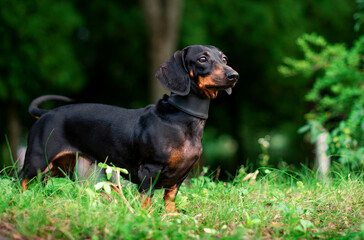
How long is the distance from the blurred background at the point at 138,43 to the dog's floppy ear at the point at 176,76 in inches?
195

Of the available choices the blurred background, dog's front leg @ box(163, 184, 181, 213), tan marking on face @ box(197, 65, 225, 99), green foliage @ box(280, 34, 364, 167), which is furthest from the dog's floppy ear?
the blurred background

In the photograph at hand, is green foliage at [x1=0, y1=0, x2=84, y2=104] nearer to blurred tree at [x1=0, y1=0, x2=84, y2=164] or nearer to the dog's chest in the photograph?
blurred tree at [x1=0, y1=0, x2=84, y2=164]

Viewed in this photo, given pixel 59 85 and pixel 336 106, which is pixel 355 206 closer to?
pixel 336 106

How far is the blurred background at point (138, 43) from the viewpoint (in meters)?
9.64

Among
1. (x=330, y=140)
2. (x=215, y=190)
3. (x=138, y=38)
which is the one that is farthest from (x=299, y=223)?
(x=138, y=38)

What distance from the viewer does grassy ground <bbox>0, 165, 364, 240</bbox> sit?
8.48 feet

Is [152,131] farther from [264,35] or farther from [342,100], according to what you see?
[264,35]

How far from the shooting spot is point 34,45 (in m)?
9.88

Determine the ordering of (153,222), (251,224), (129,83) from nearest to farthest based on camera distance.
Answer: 1. (153,222)
2. (251,224)
3. (129,83)

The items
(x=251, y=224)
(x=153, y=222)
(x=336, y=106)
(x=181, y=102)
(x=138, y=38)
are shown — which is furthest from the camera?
(x=138, y=38)

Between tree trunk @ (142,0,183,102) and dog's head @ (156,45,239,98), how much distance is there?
16.8 feet

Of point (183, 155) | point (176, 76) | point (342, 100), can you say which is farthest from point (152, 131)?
point (342, 100)

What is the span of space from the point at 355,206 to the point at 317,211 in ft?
0.99

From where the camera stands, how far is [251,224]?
2906 millimetres
